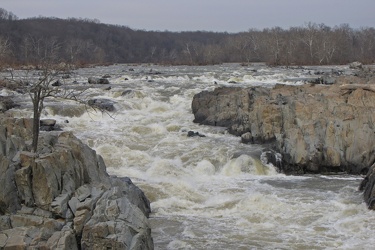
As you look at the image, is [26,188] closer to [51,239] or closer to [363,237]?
[51,239]

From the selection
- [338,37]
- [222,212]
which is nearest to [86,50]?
[338,37]

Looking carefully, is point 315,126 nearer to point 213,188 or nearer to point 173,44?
point 213,188

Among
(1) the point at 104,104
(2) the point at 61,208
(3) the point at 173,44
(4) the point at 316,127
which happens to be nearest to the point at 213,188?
(4) the point at 316,127

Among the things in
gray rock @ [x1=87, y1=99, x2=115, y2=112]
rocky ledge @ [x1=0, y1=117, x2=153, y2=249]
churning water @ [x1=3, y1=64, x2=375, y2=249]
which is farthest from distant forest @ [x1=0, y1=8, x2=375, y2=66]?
rocky ledge @ [x1=0, y1=117, x2=153, y2=249]

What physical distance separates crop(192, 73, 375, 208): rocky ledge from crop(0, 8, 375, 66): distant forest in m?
20.8

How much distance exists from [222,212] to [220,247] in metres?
2.66

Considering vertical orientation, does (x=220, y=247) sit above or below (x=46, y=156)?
below

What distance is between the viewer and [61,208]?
959cm

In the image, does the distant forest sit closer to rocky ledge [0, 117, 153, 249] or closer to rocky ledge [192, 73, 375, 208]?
rocky ledge [192, 73, 375, 208]

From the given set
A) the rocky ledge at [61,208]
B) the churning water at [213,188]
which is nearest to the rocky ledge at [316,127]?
the churning water at [213,188]

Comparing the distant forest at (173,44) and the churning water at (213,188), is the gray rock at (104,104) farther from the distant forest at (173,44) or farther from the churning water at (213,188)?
the distant forest at (173,44)

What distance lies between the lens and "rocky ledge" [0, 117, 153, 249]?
8641 millimetres

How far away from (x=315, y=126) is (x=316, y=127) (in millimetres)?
61

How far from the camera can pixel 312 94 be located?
2264 cm
